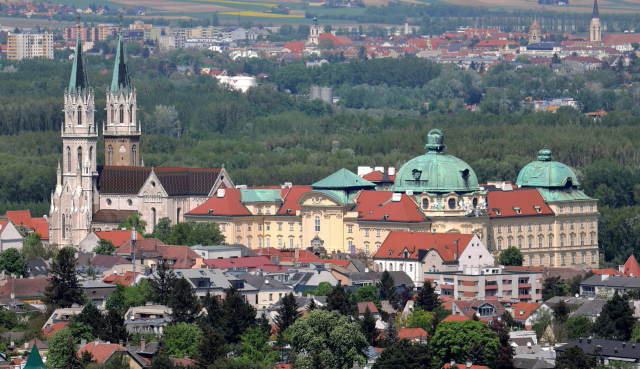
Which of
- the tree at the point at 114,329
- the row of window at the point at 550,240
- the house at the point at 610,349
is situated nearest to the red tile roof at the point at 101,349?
the tree at the point at 114,329

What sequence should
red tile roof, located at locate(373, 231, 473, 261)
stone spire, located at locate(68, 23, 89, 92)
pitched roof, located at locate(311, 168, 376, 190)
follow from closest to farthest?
1. red tile roof, located at locate(373, 231, 473, 261)
2. pitched roof, located at locate(311, 168, 376, 190)
3. stone spire, located at locate(68, 23, 89, 92)

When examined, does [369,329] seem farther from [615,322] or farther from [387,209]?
[387,209]

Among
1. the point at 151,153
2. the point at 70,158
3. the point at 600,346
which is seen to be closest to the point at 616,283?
the point at 600,346

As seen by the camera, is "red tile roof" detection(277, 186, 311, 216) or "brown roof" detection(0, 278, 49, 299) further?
"red tile roof" detection(277, 186, 311, 216)

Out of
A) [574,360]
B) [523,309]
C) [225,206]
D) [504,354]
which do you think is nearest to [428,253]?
[523,309]

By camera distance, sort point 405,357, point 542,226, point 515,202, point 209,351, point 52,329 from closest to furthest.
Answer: point 405,357 → point 209,351 → point 52,329 → point 515,202 → point 542,226

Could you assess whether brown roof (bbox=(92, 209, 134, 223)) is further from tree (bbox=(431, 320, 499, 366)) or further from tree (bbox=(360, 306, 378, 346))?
tree (bbox=(431, 320, 499, 366))

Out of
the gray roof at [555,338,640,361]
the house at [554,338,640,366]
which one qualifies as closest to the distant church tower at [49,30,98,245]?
the gray roof at [555,338,640,361]
